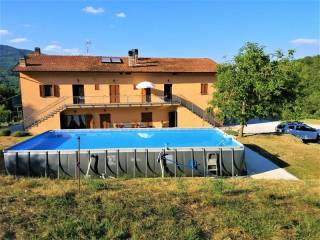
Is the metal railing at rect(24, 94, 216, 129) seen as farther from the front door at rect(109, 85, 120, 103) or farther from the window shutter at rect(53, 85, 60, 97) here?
the window shutter at rect(53, 85, 60, 97)

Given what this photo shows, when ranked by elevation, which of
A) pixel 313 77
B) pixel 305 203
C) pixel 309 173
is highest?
pixel 313 77

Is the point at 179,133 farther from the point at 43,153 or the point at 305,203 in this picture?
the point at 305,203

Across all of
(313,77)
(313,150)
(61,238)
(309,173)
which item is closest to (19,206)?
(61,238)

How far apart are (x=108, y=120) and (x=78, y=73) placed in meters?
5.07

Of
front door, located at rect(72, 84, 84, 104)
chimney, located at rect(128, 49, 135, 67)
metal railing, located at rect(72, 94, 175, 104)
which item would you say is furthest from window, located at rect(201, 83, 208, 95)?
front door, located at rect(72, 84, 84, 104)

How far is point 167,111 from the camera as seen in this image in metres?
31.3

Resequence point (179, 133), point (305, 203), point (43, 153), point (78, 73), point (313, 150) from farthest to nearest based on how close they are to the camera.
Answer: point (78, 73) < point (179, 133) < point (313, 150) < point (43, 153) < point (305, 203)

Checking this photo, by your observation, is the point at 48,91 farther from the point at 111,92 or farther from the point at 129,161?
the point at 129,161

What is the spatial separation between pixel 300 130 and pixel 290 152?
694cm

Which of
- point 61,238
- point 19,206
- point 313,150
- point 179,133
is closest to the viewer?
point 61,238

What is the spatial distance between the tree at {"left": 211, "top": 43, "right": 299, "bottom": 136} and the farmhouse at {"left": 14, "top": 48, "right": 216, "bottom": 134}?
6.97 metres

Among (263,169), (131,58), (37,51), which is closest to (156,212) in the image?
(263,169)

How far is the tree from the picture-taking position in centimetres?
2303

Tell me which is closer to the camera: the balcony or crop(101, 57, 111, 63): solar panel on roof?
the balcony
